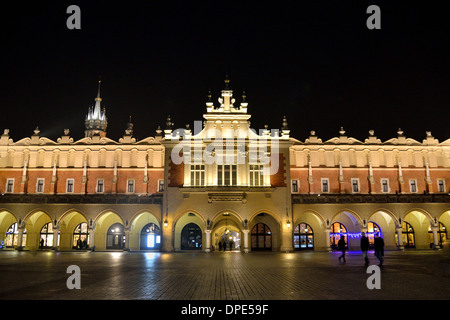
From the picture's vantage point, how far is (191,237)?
43.5m

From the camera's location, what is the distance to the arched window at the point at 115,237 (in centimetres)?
4538

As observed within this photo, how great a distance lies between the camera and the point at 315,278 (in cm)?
1541

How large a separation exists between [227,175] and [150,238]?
12.3 m

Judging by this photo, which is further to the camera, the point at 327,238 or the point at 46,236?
the point at 46,236

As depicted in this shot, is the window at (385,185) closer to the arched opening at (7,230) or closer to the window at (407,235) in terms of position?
the window at (407,235)

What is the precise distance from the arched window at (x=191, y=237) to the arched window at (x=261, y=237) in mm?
6030

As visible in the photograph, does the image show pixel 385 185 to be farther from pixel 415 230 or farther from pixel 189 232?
pixel 189 232

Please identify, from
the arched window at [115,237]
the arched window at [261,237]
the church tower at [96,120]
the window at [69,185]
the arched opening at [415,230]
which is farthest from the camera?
the church tower at [96,120]

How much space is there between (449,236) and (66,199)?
4319 centimetres

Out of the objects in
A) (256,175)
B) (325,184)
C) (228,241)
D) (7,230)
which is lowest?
(228,241)

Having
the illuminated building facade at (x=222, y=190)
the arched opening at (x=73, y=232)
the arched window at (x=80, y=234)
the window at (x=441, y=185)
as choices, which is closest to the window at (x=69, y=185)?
the illuminated building facade at (x=222, y=190)

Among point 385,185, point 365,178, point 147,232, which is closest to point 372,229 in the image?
point 385,185
